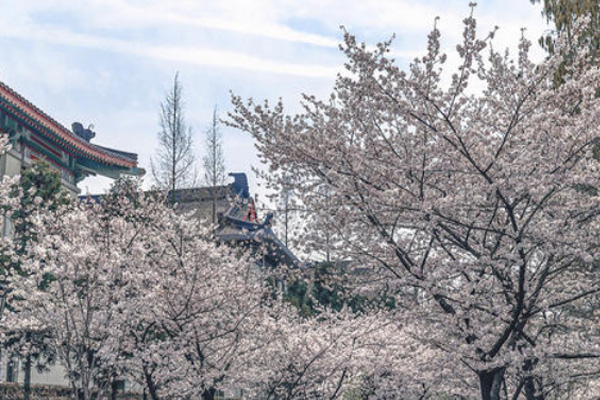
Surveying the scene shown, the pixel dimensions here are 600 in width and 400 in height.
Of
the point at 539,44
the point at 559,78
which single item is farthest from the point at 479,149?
the point at 539,44

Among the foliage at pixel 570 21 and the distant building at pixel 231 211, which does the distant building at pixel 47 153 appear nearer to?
the distant building at pixel 231 211

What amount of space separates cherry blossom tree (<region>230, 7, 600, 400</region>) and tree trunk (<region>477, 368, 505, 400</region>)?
14 mm

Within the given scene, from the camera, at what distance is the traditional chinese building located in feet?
59.3

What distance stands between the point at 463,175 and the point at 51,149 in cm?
1708

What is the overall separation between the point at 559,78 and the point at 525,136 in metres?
5.89

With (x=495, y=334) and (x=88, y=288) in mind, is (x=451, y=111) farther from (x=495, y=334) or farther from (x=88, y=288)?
(x=88, y=288)

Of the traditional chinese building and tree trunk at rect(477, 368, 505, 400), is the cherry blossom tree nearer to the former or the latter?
tree trunk at rect(477, 368, 505, 400)

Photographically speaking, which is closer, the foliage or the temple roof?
the foliage

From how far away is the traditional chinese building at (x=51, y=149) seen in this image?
59.3 feet

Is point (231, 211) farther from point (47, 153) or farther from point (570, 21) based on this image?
point (570, 21)

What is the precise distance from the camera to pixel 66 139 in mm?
21031

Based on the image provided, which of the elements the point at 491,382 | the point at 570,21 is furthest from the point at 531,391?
the point at 570,21

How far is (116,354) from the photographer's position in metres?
10.0

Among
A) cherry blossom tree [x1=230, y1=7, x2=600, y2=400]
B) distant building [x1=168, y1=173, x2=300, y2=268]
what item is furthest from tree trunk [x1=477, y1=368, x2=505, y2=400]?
distant building [x1=168, y1=173, x2=300, y2=268]
